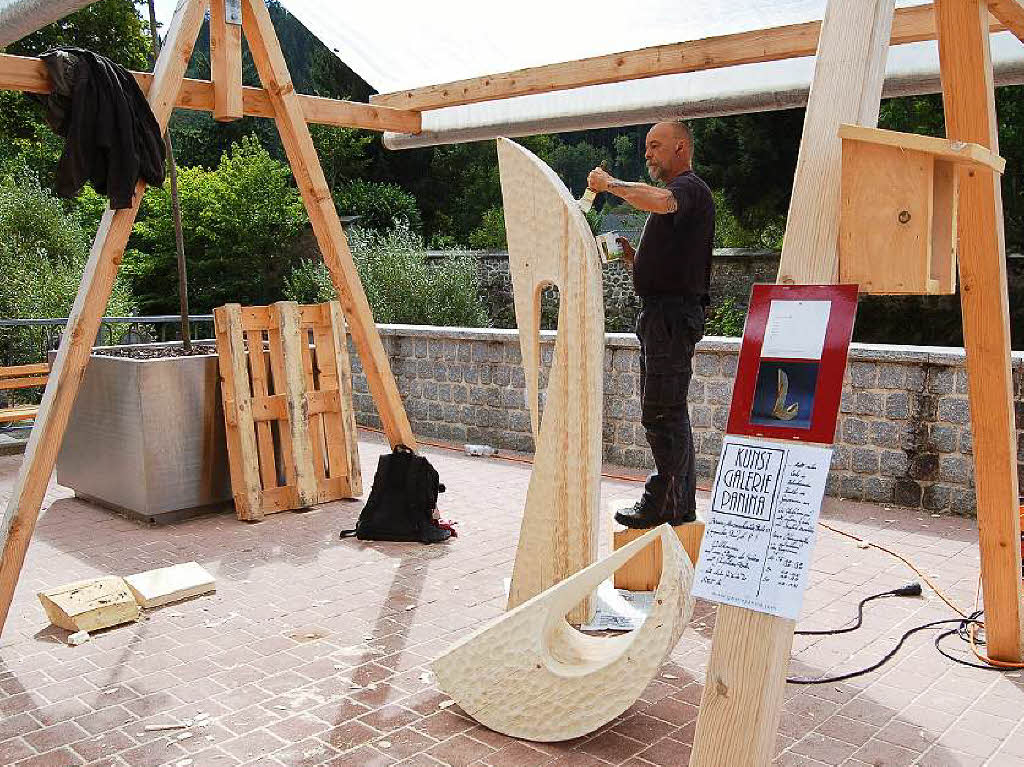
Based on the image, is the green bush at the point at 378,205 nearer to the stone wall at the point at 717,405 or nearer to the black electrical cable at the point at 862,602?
the stone wall at the point at 717,405

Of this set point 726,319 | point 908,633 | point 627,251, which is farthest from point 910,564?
point 726,319

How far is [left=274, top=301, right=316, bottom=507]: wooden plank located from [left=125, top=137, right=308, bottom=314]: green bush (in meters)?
21.5

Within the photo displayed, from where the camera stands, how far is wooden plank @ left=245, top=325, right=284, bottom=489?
21.5 feet

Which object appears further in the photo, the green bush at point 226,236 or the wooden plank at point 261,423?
the green bush at point 226,236

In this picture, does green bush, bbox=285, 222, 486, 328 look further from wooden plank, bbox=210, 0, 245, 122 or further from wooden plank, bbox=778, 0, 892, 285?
wooden plank, bbox=778, 0, 892, 285

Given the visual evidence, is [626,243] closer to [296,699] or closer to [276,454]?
[296,699]

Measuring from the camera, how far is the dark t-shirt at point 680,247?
456 centimetres

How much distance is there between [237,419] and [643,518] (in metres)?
3.02

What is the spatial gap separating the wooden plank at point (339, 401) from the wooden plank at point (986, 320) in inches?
174

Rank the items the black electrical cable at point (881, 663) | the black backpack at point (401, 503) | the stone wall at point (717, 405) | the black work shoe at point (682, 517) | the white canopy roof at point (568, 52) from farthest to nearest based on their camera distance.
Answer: the stone wall at point (717, 405), the black backpack at point (401, 503), the white canopy roof at point (568, 52), the black work shoe at point (682, 517), the black electrical cable at point (881, 663)

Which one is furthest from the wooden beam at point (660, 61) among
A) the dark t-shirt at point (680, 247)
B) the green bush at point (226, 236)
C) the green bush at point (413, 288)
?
the green bush at point (226, 236)

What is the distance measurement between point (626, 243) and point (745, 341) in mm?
2749

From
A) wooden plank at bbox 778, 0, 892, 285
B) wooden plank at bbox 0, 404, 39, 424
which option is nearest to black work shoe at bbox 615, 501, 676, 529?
wooden plank at bbox 778, 0, 892, 285

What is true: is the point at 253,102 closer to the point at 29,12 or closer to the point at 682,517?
the point at 29,12
